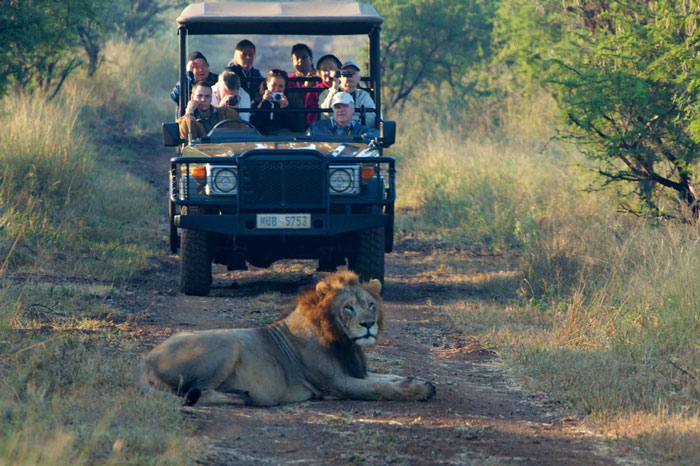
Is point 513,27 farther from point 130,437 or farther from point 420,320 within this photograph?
point 130,437

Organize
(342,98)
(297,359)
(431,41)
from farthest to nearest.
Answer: (431,41) < (342,98) < (297,359)

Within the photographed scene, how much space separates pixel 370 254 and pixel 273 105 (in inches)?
74.0

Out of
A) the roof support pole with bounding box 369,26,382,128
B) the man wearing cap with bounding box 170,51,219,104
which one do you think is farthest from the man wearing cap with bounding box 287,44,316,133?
the man wearing cap with bounding box 170,51,219,104

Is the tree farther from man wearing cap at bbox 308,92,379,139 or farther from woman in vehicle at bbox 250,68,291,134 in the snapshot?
man wearing cap at bbox 308,92,379,139

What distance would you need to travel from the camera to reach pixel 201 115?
8594 mm

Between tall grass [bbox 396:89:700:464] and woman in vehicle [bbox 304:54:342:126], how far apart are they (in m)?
2.26

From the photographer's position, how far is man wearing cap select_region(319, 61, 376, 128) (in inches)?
341

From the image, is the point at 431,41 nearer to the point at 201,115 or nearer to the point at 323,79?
the point at 323,79

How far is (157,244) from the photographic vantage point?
1035cm

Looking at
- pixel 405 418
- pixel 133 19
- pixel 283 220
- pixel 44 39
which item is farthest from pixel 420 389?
pixel 133 19

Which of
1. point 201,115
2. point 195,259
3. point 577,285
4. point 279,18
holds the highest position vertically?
point 279,18

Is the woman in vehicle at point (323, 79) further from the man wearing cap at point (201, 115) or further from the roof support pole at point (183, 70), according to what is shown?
the roof support pole at point (183, 70)

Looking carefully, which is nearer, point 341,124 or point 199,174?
point 199,174

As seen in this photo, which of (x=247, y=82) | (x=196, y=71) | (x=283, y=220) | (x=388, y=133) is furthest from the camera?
(x=247, y=82)
